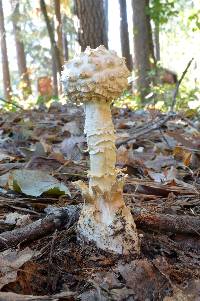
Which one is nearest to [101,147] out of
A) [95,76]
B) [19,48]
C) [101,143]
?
[101,143]

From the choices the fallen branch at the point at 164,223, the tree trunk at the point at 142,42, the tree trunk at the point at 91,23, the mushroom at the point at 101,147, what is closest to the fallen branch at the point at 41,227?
the mushroom at the point at 101,147

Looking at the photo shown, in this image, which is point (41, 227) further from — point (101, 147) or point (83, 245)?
point (101, 147)

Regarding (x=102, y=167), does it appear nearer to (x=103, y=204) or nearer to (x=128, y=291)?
(x=103, y=204)

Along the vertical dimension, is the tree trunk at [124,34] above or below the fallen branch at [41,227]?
above

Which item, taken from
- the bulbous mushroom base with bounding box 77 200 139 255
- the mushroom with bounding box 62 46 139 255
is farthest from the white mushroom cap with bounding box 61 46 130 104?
the bulbous mushroom base with bounding box 77 200 139 255

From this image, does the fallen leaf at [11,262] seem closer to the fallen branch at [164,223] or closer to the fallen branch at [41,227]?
the fallen branch at [41,227]

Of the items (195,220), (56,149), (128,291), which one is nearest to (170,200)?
(195,220)

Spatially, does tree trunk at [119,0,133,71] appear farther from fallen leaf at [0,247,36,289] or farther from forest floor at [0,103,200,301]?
fallen leaf at [0,247,36,289]
